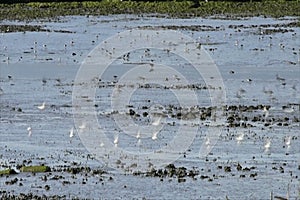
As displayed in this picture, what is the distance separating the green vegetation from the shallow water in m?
16.4

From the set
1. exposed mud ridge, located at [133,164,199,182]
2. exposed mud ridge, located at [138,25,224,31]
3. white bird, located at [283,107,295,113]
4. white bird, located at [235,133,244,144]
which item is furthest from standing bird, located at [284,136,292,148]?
exposed mud ridge, located at [138,25,224,31]

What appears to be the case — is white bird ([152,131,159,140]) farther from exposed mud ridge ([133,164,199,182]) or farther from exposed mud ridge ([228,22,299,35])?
exposed mud ridge ([228,22,299,35])

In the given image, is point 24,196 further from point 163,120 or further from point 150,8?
point 150,8

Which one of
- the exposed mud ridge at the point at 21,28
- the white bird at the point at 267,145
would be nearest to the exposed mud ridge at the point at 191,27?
the exposed mud ridge at the point at 21,28

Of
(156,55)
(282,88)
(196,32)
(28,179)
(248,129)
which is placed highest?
(196,32)

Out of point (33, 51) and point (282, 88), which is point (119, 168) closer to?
point (282, 88)

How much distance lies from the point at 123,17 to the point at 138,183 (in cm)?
5204

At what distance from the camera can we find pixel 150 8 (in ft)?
255

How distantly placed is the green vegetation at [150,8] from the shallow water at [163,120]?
16375mm

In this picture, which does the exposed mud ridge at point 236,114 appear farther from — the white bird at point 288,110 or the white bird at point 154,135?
the white bird at point 154,135

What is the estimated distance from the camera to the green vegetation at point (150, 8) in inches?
2844

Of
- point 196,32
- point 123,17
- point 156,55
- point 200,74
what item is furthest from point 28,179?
point 123,17

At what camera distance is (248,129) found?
25.2m

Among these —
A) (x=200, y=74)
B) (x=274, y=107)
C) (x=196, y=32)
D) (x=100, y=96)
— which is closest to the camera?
(x=274, y=107)
